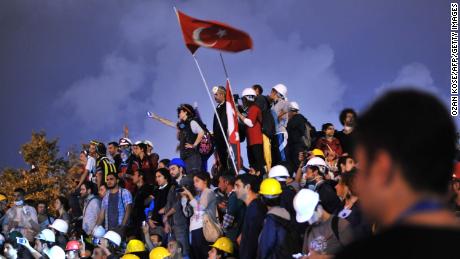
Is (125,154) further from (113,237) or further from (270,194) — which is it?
(270,194)

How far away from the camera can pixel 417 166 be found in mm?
2160

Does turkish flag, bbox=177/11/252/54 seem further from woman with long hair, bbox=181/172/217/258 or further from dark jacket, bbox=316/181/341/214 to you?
dark jacket, bbox=316/181/341/214

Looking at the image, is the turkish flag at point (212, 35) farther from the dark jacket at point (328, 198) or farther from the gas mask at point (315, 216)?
the gas mask at point (315, 216)

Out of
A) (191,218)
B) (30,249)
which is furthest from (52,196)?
(191,218)

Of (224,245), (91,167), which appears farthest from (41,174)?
(224,245)

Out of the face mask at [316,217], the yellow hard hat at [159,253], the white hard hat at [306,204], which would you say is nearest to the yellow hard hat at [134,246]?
the yellow hard hat at [159,253]

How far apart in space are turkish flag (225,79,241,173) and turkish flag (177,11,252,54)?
948 millimetres

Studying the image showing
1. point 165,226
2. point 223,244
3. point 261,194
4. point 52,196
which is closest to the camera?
point 261,194

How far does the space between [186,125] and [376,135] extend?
14.0 m

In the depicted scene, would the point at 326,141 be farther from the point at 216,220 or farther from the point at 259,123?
the point at 216,220

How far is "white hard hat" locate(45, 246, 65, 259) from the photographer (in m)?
14.9

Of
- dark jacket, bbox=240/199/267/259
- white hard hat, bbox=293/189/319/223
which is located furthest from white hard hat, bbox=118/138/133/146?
white hard hat, bbox=293/189/319/223

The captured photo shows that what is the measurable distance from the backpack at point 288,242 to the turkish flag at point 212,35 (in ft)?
17.4

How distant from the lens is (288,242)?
1011cm
